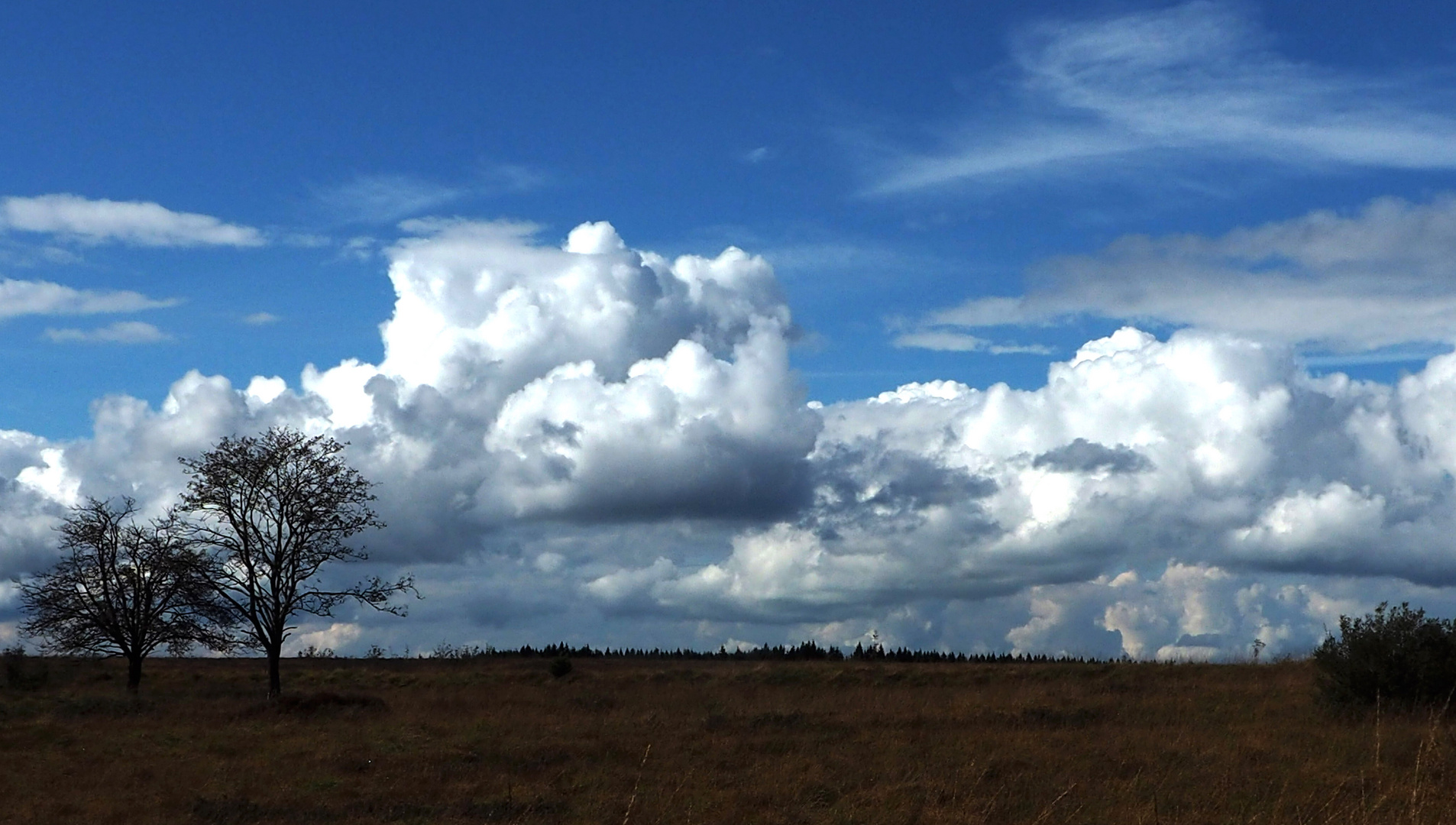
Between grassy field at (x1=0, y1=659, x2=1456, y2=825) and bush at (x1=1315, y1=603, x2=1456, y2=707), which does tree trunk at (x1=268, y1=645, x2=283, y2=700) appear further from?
bush at (x1=1315, y1=603, x2=1456, y2=707)

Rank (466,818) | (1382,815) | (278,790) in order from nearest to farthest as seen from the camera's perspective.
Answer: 1. (1382,815)
2. (466,818)
3. (278,790)

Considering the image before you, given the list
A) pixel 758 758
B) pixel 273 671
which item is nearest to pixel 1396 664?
pixel 758 758

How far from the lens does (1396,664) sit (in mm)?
24750

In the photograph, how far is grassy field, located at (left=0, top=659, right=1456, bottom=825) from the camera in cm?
1656

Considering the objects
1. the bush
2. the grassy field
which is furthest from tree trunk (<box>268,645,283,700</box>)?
the bush

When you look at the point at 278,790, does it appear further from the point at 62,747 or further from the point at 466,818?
the point at 62,747

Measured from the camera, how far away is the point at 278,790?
64.2ft

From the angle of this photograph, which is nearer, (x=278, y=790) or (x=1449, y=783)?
(x=1449, y=783)

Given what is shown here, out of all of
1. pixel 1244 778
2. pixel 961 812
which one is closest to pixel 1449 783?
pixel 1244 778

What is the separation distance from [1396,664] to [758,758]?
46.9 ft

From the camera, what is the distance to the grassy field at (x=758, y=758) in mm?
16562

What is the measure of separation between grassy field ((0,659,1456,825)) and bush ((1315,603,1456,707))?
0.94 meters

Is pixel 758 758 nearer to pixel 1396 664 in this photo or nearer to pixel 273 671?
pixel 1396 664

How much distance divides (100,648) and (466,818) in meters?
33.2
